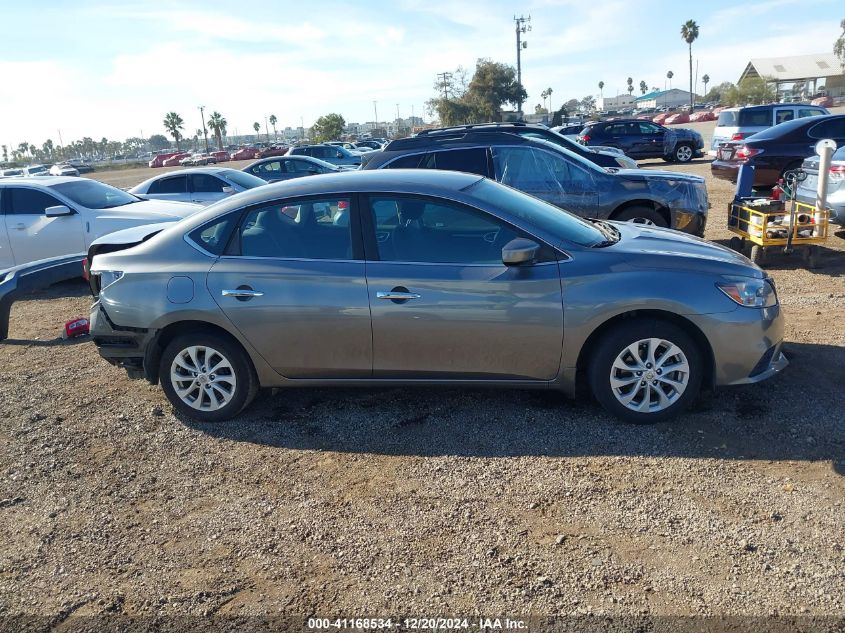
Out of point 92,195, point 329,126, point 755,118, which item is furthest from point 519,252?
point 329,126

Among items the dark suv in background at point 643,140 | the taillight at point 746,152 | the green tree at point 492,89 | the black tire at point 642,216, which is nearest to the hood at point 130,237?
the black tire at point 642,216

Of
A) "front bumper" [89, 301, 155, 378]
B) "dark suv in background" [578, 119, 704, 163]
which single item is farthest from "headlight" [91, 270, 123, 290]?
"dark suv in background" [578, 119, 704, 163]

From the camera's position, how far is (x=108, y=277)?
473cm

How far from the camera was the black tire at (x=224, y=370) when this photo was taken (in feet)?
A: 14.8

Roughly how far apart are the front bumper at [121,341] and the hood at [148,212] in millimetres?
4610

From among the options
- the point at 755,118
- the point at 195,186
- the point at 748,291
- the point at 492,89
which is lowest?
the point at 748,291

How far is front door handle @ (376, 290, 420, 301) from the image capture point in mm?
4191

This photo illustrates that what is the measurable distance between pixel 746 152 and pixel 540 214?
9.76 meters

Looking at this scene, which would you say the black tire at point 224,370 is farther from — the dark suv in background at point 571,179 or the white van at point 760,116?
the white van at point 760,116

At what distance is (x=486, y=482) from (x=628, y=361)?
121 cm

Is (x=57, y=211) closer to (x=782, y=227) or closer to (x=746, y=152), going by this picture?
(x=782, y=227)

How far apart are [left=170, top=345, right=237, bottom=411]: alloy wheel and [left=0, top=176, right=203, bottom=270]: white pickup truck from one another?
5155 mm

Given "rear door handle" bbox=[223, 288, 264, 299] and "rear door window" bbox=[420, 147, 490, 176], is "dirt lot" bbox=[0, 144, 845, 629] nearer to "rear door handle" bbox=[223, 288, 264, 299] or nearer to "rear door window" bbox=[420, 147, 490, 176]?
"rear door handle" bbox=[223, 288, 264, 299]

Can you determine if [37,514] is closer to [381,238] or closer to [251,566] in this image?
[251,566]
